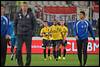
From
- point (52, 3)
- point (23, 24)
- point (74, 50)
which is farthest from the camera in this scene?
point (74, 50)

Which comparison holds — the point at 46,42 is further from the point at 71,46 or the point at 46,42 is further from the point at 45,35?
the point at 71,46

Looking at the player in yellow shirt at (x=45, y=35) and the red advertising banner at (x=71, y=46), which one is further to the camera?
the red advertising banner at (x=71, y=46)

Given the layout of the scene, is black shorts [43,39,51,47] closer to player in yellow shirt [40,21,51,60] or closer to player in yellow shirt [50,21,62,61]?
player in yellow shirt [40,21,51,60]

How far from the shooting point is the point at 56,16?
63.4ft

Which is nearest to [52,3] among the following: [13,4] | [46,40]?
[46,40]

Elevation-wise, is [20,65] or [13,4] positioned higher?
[13,4]

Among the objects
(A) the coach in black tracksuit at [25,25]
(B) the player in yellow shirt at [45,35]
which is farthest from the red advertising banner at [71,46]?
(A) the coach in black tracksuit at [25,25]

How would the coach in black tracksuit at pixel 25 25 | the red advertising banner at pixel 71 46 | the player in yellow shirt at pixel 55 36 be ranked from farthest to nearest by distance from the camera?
the red advertising banner at pixel 71 46
the player in yellow shirt at pixel 55 36
the coach in black tracksuit at pixel 25 25

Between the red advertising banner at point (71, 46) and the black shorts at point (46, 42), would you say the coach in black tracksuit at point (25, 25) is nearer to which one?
the black shorts at point (46, 42)

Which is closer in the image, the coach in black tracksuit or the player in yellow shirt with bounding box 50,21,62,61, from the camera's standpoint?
the coach in black tracksuit

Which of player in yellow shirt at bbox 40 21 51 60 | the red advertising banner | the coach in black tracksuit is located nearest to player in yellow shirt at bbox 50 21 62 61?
player in yellow shirt at bbox 40 21 51 60

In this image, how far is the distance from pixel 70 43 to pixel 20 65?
9.01 meters

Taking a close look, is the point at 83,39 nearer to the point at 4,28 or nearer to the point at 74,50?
the point at 4,28

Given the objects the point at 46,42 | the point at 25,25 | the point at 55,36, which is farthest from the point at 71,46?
the point at 25,25
